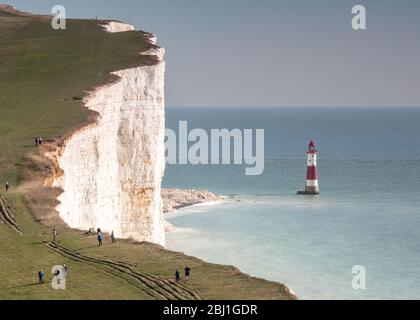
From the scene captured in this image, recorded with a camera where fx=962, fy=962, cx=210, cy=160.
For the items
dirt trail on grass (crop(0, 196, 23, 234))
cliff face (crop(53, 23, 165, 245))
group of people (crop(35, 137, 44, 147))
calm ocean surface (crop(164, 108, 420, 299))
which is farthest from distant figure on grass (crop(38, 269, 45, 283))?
calm ocean surface (crop(164, 108, 420, 299))

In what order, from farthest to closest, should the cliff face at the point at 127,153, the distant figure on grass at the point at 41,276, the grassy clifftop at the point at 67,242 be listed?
the cliff face at the point at 127,153
the distant figure on grass at the point at 41,276
the grassy clifftop at the point at 67,242

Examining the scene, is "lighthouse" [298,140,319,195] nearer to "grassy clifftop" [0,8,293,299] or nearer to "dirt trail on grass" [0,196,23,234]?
"grassy clifftop" [0,8,293,299]

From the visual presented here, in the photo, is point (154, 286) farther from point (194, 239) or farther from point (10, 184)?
point (194, 239)

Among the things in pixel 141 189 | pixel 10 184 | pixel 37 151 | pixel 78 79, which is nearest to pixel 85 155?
pixel 37 151

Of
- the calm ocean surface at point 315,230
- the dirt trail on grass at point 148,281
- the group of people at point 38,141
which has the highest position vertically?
the group of people at point 38,141

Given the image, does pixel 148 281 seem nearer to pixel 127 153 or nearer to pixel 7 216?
pixel 7 216

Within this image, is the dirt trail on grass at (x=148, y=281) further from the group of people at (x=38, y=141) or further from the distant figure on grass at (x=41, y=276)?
the group of people at (x=38, y=141)

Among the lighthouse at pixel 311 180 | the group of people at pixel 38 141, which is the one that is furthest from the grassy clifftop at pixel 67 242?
the lighthouse at pixel 311 180
